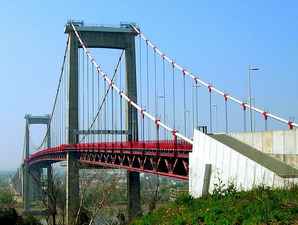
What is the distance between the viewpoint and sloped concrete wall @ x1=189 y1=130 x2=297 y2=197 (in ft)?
46.5

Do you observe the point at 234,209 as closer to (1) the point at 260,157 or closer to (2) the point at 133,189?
(1) the point at 260,157

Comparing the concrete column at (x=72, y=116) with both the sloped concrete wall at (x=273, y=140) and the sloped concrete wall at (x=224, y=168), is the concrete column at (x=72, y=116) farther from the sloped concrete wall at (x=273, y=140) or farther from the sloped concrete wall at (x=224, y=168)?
the sloped concrete wall at (x=273, y=140)

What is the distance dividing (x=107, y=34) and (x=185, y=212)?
1452 inches

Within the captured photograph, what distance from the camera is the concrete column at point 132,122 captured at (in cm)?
4116

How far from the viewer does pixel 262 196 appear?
11.4 meters

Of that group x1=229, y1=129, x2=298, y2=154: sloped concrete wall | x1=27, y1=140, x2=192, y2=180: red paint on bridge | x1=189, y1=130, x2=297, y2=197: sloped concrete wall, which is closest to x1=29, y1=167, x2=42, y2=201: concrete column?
x1=27, y1=140, x2=192, y2=180: red paint on bridge

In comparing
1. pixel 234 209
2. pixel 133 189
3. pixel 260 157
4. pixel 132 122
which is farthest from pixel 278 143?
pixel 132 122

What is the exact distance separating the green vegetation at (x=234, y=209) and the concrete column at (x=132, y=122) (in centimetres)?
2608

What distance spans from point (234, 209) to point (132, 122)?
34.3 m

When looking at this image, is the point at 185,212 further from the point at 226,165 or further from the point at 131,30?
the point at 131,30

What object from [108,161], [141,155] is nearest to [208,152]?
[141,155]

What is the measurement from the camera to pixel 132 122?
44938 millimetres

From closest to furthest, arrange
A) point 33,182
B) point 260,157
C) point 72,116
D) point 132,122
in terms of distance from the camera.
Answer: point 260,157 < point 132,122 < point 72,116 < point 33,182

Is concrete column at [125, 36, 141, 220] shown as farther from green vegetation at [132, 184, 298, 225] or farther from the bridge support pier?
green vegetation at [132, 184, 298, 225]
